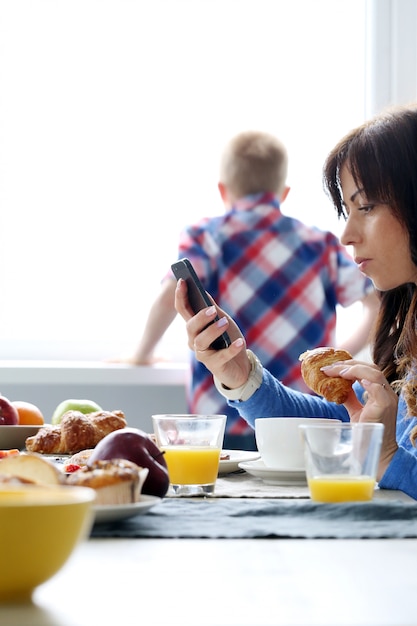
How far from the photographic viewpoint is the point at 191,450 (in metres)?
1.06

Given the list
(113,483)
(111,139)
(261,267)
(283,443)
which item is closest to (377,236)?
(283,443)

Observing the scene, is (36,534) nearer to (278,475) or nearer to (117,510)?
(117,510)

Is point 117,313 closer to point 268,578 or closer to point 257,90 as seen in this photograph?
point 257,90

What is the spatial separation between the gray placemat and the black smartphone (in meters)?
0.45

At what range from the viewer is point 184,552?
738 mm

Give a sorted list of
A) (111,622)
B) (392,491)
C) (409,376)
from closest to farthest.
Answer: (111,622), (392,491), (409,376)

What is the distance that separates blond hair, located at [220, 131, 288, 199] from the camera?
288 centimetres

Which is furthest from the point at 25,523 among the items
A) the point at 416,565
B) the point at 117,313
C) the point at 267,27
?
the point at 267,27

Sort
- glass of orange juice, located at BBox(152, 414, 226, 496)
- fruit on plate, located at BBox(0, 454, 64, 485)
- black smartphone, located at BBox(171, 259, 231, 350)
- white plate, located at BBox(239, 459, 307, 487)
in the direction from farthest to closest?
black smartphone, located at BBox(171, 259, 231, 350), white plate, located at BBox(239, 459, 307, 487), glass of orange juice, located at BBox(152, 414, 226, 496), fruit on plate, located at BBox(0, 454, 64, 485)

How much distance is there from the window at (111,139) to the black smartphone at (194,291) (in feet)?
6.82

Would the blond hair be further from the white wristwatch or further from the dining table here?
the dining table

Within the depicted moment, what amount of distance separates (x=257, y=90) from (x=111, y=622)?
3.29 m

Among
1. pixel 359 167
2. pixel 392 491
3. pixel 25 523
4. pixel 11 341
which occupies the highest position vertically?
pixel 359 167

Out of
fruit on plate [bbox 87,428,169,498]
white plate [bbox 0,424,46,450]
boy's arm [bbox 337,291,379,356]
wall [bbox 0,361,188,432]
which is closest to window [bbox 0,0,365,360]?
wall [bbox 0,361,188,432]
